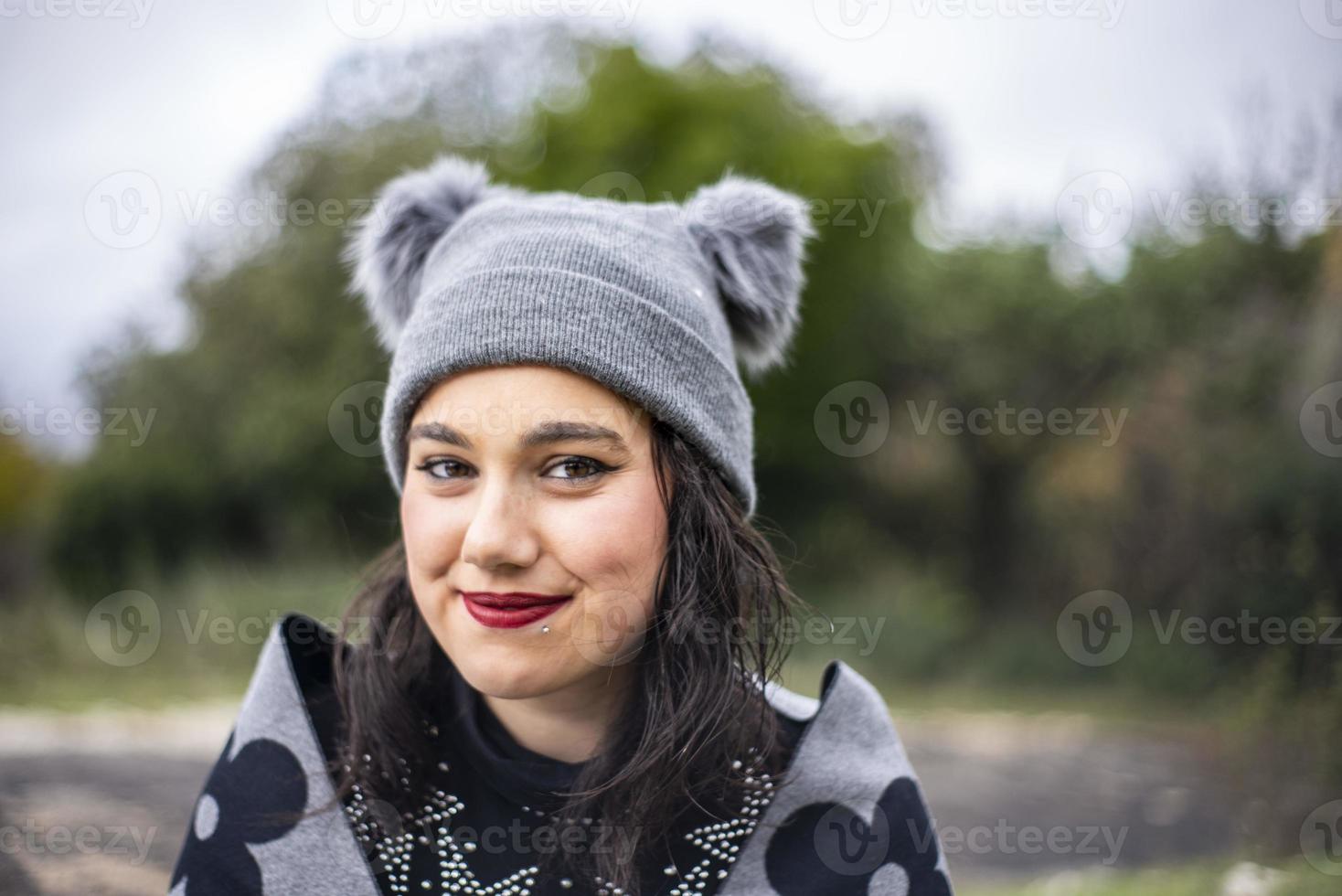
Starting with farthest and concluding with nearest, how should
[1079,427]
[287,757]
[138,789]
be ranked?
1. [1079,427]
2. [138,789]
3. [287,757]

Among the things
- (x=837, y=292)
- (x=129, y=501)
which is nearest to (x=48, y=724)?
(x=129, y=501)

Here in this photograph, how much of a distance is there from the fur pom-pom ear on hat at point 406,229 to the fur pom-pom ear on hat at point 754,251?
0.57 m

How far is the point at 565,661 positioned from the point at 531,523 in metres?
0.29

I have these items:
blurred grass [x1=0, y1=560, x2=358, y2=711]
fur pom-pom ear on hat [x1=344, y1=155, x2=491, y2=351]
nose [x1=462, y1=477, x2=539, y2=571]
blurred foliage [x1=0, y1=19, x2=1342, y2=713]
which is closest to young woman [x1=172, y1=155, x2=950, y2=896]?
nose [x1=462, y1=477, x2=539, y2=571]

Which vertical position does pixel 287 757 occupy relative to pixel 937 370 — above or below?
below

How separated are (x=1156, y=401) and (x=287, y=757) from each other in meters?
10.3

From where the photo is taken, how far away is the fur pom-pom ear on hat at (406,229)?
8.27 ft

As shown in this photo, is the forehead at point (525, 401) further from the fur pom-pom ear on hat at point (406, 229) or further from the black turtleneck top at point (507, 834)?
the black turtleneck top at point (507, 834)

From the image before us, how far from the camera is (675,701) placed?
2.18 m

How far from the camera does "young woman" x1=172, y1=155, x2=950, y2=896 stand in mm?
2008

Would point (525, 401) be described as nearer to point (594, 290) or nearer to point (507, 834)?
point (594, 290)

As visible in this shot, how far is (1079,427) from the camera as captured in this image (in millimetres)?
11477

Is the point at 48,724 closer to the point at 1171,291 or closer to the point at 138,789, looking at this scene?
the point at 138,789

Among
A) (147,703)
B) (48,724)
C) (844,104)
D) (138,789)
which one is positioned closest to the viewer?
(138,789)
